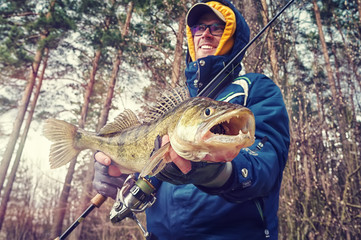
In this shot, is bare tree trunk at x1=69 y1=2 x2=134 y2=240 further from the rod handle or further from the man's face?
the man's face

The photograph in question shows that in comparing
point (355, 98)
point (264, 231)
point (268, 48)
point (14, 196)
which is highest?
point (268, 48)

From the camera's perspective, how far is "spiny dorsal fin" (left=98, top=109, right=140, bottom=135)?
2.25 metres

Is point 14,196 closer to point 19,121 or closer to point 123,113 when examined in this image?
point 19,121

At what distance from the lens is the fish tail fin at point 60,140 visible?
2516 mm

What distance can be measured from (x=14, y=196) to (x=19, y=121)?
478 centimetres

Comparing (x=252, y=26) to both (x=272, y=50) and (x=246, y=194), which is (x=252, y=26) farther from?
(x=246, y=194)

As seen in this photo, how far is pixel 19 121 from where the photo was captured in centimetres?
1302

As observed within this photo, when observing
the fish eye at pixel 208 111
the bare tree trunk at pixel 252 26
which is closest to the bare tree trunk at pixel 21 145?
the bare tree trunk at pixel 252 26

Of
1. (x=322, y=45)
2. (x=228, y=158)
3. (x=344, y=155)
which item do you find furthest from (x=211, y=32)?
(x=322, y=45)

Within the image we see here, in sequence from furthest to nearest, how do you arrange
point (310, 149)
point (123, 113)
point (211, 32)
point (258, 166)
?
point (310, 149)
point (211, 32)
point (123, 113)
point (258, 166)

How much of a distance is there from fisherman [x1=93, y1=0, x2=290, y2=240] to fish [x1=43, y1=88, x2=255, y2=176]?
0.09 m

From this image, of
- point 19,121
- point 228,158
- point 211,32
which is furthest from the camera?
point 19,121

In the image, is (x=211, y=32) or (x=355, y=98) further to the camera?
(x=355, y=98)

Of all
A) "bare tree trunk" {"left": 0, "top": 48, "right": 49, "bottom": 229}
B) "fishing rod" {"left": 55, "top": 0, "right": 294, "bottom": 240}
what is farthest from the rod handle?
"bare tree trunk" {"left": 0, "top": 48, "right": 49, "bottom": 229}
